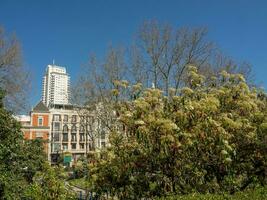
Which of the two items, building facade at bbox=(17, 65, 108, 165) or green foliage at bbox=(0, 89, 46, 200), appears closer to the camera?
green foliage at bbox=(0, 89, 46, 200)

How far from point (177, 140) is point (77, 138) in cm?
6448

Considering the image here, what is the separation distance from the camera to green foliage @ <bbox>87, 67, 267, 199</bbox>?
26.7ft

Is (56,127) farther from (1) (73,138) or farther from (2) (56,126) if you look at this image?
(1) (73,138)

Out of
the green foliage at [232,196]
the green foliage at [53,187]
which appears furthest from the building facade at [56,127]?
the green foliage at [232,196]

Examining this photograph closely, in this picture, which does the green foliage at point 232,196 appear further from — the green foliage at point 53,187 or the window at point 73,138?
the window at point 73,138

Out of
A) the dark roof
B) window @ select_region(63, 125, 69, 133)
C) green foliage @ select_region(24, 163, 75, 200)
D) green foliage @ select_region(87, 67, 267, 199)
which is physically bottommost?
green foliage @ select_region(24, 163, 75, 200)

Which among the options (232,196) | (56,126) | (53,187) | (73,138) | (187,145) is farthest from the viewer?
(73,138)

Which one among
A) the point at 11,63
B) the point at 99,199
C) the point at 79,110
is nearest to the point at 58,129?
the point at 79,110

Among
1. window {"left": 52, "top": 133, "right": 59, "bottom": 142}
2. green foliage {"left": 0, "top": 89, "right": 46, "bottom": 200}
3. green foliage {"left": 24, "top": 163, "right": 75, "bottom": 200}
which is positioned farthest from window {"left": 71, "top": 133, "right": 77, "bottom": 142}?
green foliage {"left": 24, "top": 163, "right": 75, "bottom": 200}

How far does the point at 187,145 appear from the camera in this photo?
8.09m

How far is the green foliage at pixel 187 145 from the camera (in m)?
8.14

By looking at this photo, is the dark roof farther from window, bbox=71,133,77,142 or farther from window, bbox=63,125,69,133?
window, bbox=71,133,77,142

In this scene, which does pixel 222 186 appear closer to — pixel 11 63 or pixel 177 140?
pixel 177 140

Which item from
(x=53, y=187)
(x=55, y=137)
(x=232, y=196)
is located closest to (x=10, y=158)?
(x=53, y=187)
